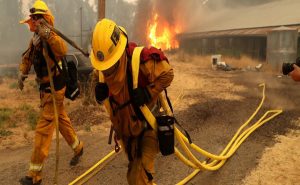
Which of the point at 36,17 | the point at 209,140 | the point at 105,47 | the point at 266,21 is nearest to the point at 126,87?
the point at 105,47

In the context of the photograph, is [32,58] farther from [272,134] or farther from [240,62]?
[240,62]

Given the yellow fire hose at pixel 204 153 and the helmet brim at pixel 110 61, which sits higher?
the helmet brim at pixel 110 61

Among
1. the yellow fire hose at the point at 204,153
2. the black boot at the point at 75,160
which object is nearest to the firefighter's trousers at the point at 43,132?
the yellow fire hose at the point at 204,153

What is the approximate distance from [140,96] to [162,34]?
A: 100 ft

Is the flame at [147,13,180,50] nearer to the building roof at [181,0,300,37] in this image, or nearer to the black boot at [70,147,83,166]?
the building roof at [181,0,300,37]

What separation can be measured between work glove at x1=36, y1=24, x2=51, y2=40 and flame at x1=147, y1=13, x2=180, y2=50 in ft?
92.1

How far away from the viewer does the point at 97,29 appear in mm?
2992

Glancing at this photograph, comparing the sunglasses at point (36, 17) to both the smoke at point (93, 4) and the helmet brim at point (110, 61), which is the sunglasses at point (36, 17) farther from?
the smoke at point (93, 4)

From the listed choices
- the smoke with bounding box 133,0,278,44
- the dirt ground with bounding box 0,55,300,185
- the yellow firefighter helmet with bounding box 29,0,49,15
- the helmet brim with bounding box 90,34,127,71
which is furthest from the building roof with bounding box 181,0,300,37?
the helmet brim with bounding box 90,34,127,71

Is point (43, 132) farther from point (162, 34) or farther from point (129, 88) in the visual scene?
point (162, 34)

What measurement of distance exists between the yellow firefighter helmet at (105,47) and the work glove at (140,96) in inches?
13.6

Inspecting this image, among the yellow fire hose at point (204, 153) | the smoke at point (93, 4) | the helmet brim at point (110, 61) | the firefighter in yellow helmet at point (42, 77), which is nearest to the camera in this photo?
the helmet brim at point (110, 61)

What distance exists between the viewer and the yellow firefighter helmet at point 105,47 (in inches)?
116

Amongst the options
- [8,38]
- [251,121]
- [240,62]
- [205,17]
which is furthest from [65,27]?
[251,121]
